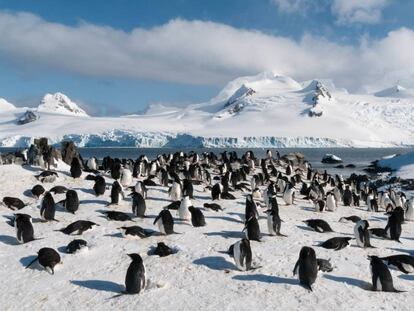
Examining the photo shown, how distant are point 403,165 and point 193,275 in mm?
53476

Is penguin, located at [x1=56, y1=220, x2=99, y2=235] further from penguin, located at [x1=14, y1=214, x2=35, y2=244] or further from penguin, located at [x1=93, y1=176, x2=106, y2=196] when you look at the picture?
penguin, located at [x1=93, y1=176, x2=106, y2=196]

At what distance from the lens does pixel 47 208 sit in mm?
14617

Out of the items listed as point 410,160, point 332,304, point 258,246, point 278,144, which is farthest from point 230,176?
point 278,144

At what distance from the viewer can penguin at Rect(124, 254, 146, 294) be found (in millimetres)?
9961

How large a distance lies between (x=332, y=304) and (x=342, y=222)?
7.99 meters

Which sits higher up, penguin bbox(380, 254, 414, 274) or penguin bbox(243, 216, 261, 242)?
penguin bbox(243, 216, 261, 242)

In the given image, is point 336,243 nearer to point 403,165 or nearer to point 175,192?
point 175,192

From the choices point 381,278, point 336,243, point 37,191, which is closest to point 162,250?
point 336,243

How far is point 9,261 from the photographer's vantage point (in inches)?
461

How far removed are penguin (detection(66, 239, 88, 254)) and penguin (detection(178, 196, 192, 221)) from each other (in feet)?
11.9

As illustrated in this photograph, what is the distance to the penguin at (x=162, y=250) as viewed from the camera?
11922 millimetres

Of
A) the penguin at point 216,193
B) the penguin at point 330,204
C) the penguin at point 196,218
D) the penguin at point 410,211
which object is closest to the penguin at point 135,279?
the penguin at point 196,218

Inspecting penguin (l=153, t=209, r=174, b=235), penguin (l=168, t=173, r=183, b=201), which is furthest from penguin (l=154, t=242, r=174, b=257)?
penguin (l=168, t=173, r=183, b=201)

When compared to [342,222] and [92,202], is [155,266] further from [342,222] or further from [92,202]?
[342,222]
